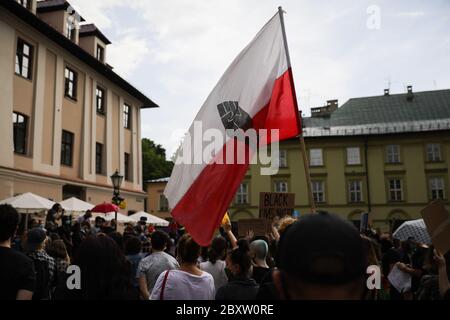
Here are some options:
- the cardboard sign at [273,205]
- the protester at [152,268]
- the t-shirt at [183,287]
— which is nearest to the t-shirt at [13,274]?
the t-shirt at [183,287]

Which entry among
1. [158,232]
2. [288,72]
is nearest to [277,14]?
[288,72]

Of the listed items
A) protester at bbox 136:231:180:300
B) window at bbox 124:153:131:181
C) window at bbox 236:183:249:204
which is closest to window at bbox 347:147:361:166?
window at bbox 236:183:249:204

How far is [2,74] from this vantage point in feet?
57.3

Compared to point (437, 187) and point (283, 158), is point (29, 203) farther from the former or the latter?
point (437, 187)

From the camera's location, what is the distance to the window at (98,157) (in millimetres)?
25297

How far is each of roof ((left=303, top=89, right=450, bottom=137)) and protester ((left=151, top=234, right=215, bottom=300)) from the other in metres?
40.0

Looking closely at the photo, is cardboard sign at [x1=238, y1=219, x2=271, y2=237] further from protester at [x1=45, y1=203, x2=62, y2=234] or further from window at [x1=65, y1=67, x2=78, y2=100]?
window at [x1=65, y1=67, x2=78, y2=100]

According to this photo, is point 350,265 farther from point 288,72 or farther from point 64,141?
point 64,141

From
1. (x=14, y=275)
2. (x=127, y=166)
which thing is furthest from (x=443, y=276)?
(x=127, y=166)

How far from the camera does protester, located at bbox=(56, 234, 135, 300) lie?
115 inches

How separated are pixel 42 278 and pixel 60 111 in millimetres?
18161

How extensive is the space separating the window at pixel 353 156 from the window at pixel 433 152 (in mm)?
6404

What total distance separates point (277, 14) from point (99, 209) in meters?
12.1

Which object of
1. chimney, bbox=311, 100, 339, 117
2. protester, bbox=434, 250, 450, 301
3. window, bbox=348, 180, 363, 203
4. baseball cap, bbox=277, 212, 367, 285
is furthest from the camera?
chimney, bbox=311, 100, 339, 117
